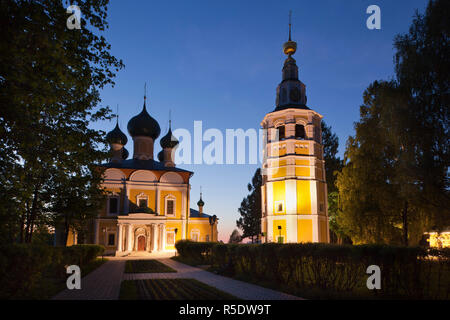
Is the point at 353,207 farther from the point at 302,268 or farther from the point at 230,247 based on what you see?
the point at 302,268

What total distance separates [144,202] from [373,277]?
99.1 feet

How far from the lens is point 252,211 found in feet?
145

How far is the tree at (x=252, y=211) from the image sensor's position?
1716 inches

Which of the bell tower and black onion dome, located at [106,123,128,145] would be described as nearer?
the bell tower

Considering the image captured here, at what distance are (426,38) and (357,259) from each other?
9980 mm

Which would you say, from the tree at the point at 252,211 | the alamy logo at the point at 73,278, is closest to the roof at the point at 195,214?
the tree at the point at 252,211

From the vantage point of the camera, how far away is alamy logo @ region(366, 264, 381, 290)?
8.13 metres

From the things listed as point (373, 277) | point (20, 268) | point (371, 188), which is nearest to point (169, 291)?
point (20, 268)

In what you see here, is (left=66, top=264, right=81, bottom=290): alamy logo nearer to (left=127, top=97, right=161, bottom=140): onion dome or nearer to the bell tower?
the bell tower

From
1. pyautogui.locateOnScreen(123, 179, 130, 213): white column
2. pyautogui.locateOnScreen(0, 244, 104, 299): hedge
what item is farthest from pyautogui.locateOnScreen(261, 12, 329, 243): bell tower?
pyautogui.locateOnScreen(0, 244, 104, 299): hedge

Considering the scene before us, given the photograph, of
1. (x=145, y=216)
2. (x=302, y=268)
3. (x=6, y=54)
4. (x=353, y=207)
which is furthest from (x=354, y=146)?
(x=145, y=216)

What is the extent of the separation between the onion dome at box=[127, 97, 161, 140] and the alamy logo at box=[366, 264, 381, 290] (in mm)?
34474

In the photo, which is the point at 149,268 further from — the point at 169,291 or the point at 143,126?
the point at 143,126

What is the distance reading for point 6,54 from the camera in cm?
657
